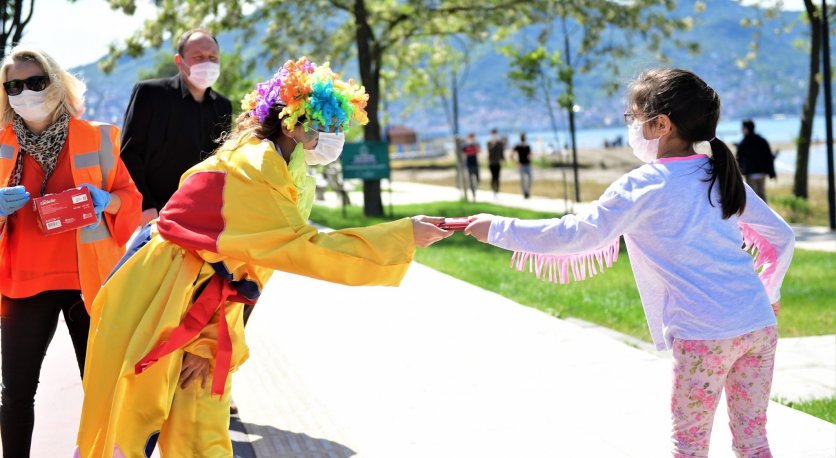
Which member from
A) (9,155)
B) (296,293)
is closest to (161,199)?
(9,155)

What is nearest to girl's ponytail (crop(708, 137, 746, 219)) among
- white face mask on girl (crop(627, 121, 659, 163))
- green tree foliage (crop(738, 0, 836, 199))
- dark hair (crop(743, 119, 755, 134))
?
white face mask on girl (crop(627, 121, 659, 163))

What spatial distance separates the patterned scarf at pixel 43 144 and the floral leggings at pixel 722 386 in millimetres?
2659

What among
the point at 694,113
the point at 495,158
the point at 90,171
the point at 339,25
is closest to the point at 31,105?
the point at 90,171

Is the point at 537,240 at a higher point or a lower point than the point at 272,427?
higher

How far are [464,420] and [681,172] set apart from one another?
236 cm

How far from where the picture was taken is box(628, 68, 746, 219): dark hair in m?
3.22

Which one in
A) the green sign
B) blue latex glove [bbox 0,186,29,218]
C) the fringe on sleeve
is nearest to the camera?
the fringe on sleeve

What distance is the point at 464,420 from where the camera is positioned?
16.9 ft

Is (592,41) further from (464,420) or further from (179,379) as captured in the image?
(179,379)

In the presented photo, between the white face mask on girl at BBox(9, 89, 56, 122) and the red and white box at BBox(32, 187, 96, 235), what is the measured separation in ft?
1.19

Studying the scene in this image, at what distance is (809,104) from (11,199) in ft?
61.0

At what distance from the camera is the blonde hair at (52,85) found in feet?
13.5

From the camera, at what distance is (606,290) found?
9.83m

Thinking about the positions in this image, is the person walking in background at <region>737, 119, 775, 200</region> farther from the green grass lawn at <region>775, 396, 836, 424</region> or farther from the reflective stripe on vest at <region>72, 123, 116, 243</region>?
the reflective stripe on vest at <region>72, 123, 116, 243</region>
